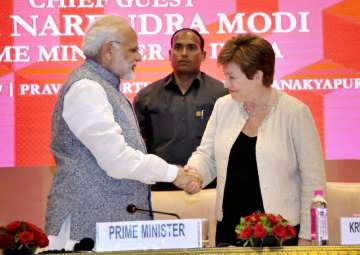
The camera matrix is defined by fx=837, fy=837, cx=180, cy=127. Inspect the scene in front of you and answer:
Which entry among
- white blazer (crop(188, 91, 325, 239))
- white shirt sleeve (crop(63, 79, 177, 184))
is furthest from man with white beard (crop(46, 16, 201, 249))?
white blazer (crop(188, 91, 325, 239))

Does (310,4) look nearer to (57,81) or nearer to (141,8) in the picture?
(141,8)

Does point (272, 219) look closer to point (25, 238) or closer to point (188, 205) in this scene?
point (25, 238)

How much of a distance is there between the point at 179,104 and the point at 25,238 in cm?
249

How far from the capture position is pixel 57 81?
571 centimetres

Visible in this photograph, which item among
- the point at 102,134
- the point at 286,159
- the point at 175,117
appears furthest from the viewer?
the point at 175,117

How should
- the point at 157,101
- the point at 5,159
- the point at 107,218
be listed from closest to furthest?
the point at 107,218 < the point at 157,101 < the point at 5,159

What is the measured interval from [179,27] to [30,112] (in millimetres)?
1176

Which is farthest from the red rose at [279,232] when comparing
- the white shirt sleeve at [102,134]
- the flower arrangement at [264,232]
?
the white shirt sleeve at [102,134]

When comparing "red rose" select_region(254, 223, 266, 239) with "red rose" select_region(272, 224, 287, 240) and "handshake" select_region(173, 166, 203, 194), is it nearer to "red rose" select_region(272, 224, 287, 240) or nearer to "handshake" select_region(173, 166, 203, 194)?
"red rose" select_region(272, 224, 287, 240)

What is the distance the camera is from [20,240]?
9.31 ft

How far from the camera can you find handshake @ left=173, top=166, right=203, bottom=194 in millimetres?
3618

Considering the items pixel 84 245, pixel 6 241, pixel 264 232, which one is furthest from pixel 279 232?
pixel 6 241

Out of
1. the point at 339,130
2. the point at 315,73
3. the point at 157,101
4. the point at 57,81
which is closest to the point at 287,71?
the point at 315,73

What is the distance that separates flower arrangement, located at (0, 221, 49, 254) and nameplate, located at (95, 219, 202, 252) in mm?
210
